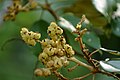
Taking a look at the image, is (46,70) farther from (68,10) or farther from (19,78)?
(19,78)

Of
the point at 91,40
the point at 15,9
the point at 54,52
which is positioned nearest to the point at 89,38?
the point at 91,40

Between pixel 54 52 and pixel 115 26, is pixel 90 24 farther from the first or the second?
pixel 54 52

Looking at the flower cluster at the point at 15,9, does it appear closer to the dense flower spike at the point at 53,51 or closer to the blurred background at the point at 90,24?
the blurred background at the point at 90,24

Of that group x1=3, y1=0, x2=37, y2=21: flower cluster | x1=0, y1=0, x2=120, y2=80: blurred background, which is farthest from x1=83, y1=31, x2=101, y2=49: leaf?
x1=3, y1=0, x2=37, y2=21: flower cluster

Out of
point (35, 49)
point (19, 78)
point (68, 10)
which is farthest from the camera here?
point (19, 78)

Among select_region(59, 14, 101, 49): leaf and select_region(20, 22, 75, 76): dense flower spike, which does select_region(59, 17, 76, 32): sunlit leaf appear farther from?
select_region(20, 22, 75, 76): dense flower spike

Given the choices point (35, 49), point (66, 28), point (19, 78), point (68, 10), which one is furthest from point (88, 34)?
point (19, 78)
